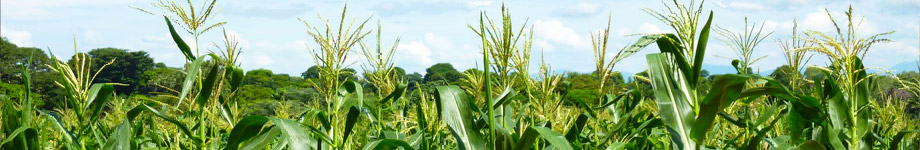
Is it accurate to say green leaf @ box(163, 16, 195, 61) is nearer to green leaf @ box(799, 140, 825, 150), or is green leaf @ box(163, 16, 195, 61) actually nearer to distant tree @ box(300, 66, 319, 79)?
distant tree @ box(300, 66, 319, 79)

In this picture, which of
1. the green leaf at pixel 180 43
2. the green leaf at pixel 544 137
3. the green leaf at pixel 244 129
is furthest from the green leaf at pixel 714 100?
the green leaf at pixel 180 43

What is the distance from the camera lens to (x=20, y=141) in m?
3.19

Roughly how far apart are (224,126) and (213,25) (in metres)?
2.51

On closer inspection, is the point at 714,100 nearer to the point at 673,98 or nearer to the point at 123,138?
the point at 673,98

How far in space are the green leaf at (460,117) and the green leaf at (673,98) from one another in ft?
2.08

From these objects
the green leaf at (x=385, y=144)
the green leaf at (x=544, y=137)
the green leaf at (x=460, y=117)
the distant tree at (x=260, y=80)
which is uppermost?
the green leaf at (x=460, y=117)

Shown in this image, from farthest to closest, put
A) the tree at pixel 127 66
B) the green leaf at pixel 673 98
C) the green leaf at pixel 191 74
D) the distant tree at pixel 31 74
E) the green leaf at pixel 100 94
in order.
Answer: the tree at pixel 127 66 < the distant tree at pixel 31 74 < the green leaf at pixel 100 94 < the green leaf at pixel 191 74 < the green leaf at pixel 673 98

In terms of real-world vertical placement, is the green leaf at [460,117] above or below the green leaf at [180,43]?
below

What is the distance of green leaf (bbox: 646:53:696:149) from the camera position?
2453mm

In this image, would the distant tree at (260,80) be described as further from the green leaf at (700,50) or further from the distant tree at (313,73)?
the green leaf at (700,50)

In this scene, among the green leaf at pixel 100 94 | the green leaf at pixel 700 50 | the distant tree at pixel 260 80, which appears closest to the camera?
the green leaf at pixel 700 50

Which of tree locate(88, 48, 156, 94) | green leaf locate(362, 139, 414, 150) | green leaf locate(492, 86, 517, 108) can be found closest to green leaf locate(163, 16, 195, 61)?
green leaf locate(362, 139, 414, 150)

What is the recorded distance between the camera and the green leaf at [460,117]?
2498mm

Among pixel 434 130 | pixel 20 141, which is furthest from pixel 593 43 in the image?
pixel 20 141
